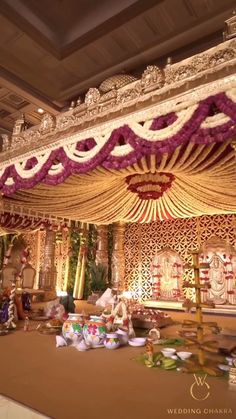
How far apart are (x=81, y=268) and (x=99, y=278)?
2.80 ft

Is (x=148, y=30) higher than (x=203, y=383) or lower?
higher

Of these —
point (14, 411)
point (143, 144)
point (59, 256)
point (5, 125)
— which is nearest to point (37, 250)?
point (59, 256)

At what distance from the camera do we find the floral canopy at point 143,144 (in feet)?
7.74

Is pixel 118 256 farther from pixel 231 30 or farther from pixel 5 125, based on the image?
pixel 231 30

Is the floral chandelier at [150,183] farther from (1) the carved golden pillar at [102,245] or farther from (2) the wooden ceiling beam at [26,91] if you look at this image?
(2) the wooden ceiling beam at [26,91]

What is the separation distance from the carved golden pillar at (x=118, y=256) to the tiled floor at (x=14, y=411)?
203 inches

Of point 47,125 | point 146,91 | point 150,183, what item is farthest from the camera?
point 150,183

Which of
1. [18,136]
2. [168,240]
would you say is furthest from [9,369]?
[168,240]

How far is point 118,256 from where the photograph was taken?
277 inches

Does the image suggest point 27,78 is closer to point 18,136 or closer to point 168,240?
point 18,136

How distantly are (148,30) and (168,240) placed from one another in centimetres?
408

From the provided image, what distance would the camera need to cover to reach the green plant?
270 inches

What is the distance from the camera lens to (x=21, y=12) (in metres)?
5.02

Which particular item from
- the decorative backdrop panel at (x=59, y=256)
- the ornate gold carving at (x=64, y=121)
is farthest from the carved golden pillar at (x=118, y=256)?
the ornate gold carving at (x=64, y=121)
